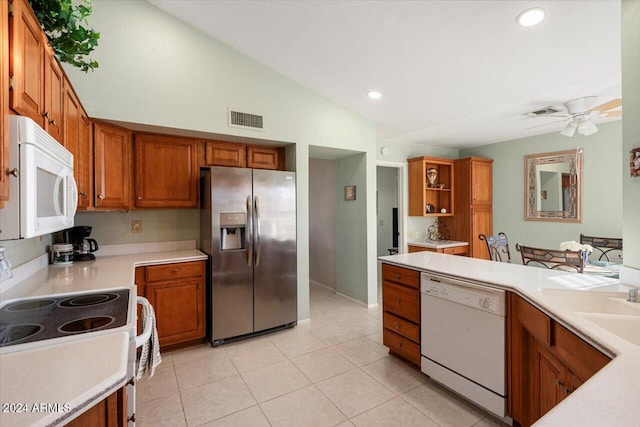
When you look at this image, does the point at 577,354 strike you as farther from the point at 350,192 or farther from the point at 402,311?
the point at 350,192

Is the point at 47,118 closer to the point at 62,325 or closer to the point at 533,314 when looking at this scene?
the point at 62,325

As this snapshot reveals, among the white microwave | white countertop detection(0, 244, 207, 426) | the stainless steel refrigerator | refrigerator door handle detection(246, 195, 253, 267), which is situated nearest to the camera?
white countertop detection(0, 244, 207, 426)

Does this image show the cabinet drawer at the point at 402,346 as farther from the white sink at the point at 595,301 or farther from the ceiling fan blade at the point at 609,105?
the ceiling fan blade at the point at 609,105

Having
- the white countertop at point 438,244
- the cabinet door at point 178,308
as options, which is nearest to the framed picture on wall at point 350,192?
the white countertop at point 438,244

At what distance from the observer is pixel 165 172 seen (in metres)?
2.98

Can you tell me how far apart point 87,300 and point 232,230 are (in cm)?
152

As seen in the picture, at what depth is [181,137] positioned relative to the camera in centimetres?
305

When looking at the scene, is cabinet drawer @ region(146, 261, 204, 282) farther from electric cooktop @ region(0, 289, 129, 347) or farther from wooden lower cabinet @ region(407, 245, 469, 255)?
wooden lower cabinet @ region(407, 245, 469, 255)

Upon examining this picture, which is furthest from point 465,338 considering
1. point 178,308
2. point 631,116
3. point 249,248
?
point 178,308

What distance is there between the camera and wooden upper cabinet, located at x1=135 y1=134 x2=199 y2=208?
289 centimetres

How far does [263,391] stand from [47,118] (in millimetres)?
2135

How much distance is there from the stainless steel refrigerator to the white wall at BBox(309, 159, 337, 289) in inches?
59.0

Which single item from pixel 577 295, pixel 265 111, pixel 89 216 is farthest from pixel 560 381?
pixel 89 216

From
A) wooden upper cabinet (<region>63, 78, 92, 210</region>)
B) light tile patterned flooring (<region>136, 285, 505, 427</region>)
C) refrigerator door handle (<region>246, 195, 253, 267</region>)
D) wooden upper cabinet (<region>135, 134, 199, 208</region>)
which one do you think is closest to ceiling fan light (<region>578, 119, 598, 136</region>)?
light tile patterned flooring (<region>136, 285, 505, 427</region>)
